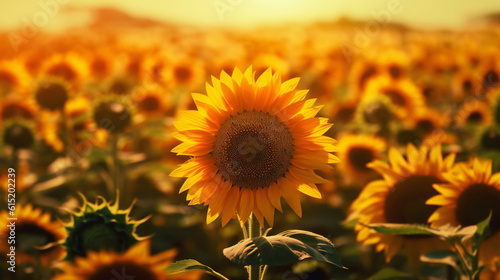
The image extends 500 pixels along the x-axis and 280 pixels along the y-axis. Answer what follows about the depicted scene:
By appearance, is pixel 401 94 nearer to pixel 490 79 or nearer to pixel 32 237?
pixel 490 79

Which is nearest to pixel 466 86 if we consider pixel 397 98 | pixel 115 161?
pixel 397 98

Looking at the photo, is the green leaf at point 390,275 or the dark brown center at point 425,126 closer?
the green leaf at point 390,275

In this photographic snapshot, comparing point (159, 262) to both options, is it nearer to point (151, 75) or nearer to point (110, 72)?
point (151, 75)

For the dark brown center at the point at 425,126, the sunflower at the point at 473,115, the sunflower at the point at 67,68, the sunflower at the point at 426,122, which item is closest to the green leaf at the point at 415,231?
the sunflower at the point at 426,122

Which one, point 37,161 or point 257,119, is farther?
point 37,161

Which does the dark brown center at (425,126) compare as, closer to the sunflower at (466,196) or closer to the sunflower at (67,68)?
the sunflower at (466,196)

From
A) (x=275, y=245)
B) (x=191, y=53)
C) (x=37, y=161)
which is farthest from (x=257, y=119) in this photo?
(x=191, y=53)

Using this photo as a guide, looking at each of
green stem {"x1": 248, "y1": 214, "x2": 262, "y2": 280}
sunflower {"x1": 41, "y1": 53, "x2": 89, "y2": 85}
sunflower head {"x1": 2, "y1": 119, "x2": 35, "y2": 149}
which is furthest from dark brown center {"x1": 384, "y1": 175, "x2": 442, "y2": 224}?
sunflower {"x1": 41, "y1": 53, "x2": 89, "y2": 85}
